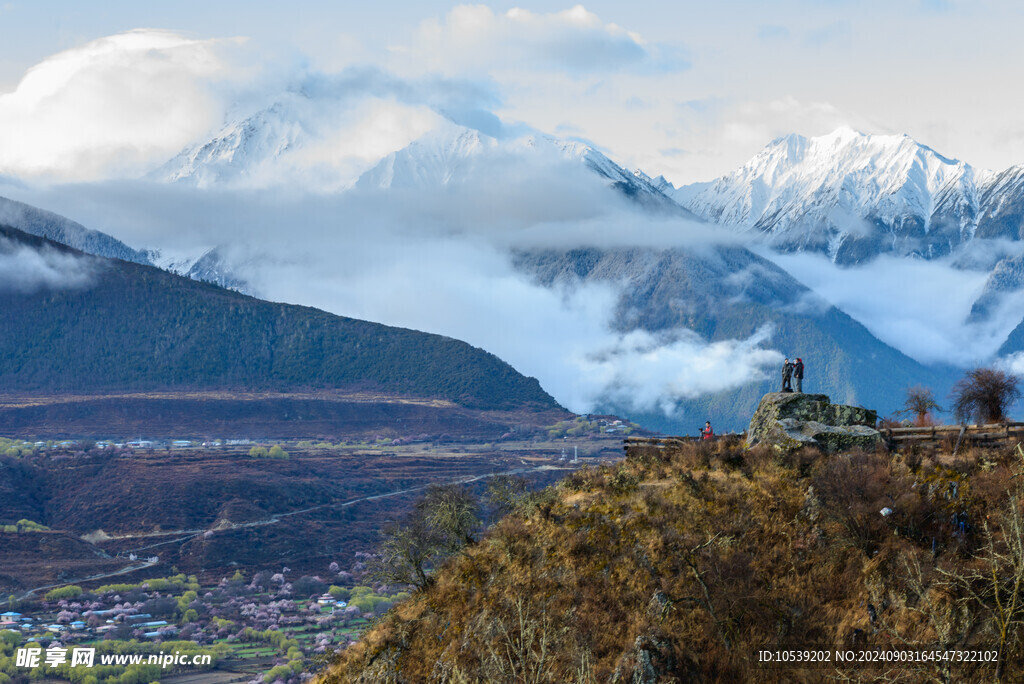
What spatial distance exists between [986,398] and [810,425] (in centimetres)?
1472

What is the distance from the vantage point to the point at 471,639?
39625 mm

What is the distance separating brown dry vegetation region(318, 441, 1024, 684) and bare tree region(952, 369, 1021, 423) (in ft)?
47.7

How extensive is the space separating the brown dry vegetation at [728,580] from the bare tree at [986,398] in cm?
1455

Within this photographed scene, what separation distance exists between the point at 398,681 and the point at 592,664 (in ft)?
28.9

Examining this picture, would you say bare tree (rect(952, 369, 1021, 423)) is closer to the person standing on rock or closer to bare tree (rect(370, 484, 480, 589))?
the person standing on rock

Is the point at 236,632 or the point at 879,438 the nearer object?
the point at 879,438

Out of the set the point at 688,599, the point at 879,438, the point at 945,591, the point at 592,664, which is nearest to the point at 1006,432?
the point at 879,438

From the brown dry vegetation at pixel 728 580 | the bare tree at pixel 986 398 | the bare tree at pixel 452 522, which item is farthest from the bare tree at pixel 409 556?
the bare tree at pixel 986 398

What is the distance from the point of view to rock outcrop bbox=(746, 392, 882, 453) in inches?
1874

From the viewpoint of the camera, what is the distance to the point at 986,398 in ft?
187

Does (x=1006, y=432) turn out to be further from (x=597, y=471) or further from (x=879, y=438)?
(x=597, y=471)

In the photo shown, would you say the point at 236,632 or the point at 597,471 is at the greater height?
the point at 597,471

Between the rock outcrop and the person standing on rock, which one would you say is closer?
the rock outcrop

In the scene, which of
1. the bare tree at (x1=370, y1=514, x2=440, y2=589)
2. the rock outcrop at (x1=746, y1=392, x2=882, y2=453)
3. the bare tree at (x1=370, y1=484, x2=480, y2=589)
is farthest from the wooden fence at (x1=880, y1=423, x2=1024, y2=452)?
the bare tree at (x1=370, y1=514, x2=440, y2=589)
